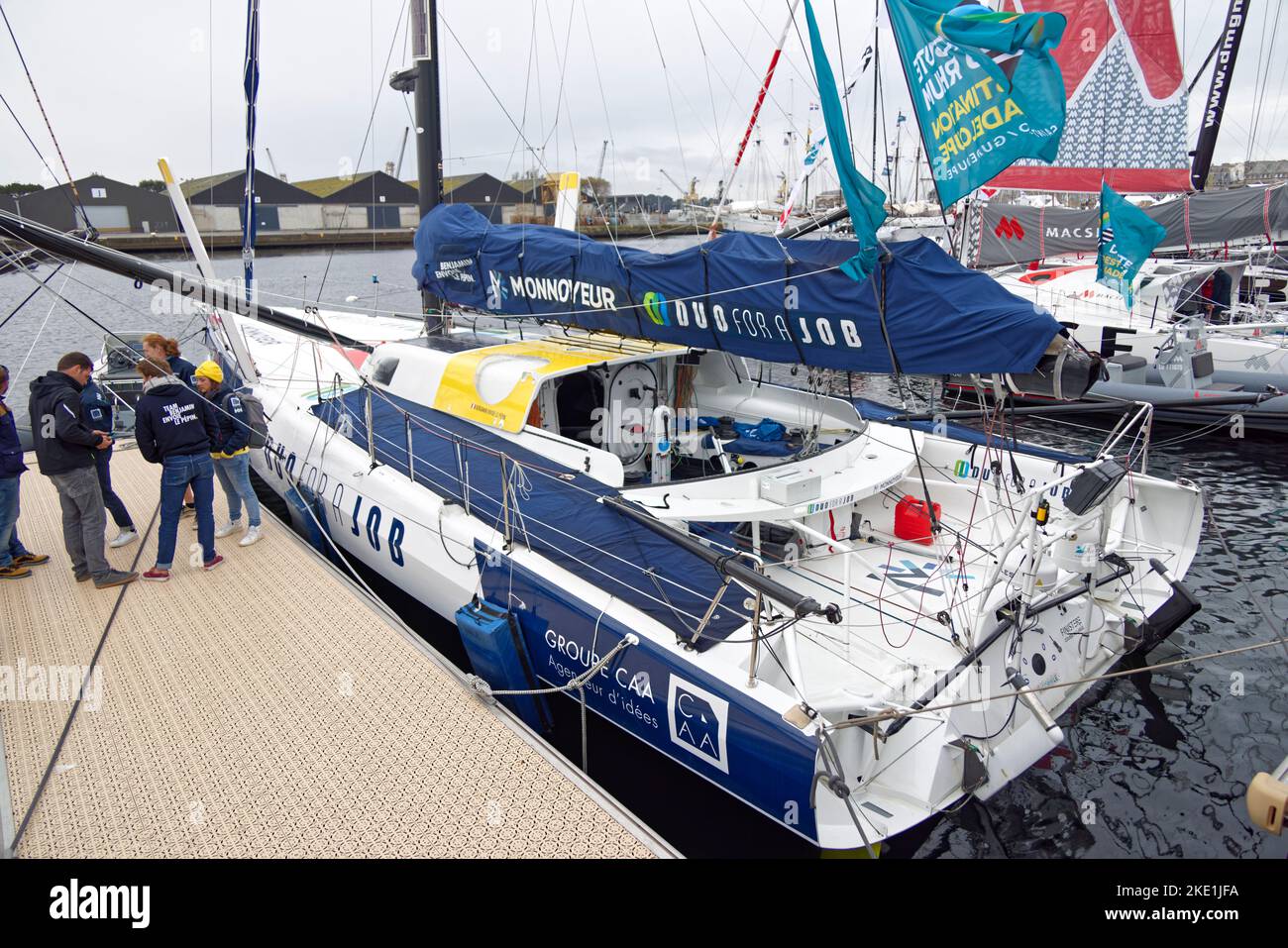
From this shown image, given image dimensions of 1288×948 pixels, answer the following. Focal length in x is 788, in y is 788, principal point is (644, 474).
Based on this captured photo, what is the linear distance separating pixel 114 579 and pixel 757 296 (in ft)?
→ 16.0

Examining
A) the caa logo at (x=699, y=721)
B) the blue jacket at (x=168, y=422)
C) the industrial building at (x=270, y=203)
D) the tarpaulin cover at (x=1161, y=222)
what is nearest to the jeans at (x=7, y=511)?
the blue jacket at (x=168, y=422)

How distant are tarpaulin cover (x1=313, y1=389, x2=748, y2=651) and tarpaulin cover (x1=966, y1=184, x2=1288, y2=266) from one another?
1513 cm

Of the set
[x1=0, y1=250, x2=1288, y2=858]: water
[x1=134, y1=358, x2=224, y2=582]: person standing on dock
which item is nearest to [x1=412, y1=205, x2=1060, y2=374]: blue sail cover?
[x1=0, y1=250, x2=1288, y2=858]: water

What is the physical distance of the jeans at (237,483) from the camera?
20.4ft

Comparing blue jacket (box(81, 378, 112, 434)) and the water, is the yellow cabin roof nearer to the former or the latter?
the water

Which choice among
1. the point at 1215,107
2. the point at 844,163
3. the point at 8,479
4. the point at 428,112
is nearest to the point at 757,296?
the point at 844,163

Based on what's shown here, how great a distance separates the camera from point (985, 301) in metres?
4.33

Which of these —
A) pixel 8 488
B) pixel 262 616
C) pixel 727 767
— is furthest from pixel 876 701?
pixel 8 488

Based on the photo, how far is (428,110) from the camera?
880cm

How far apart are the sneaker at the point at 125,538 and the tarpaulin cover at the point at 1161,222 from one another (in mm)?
16942

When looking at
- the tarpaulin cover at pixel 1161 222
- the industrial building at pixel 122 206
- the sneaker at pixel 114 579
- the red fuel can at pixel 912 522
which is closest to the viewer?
the sneaker at pixel 114 579

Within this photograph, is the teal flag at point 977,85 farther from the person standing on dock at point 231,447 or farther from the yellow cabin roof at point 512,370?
the person standing on dock at point 231,447

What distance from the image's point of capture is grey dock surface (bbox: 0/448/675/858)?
338cm

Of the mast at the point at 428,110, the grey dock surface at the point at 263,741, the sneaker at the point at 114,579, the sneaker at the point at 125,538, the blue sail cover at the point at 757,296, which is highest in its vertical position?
the mast at the point at 428,110
